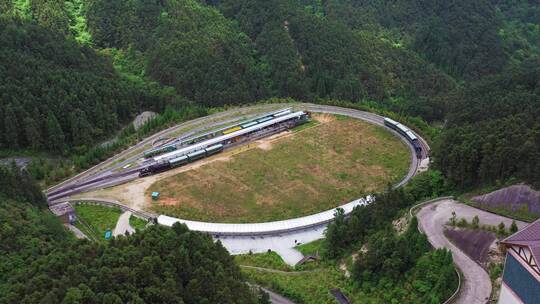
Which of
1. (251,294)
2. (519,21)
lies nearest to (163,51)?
(251,294)

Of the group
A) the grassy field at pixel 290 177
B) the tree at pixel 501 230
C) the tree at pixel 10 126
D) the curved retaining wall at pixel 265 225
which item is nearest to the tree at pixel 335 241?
the curved retaining wall at pixel 265 225

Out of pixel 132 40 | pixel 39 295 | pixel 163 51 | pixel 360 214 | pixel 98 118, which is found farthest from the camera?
pixel 132 40

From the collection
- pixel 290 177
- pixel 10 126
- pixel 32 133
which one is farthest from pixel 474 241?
pixel 10 126

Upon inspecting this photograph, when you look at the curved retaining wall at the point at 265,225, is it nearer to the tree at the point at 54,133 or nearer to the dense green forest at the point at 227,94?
the dense green forest at the point at 227,94

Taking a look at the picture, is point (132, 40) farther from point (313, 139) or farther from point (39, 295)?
point (39, 295)

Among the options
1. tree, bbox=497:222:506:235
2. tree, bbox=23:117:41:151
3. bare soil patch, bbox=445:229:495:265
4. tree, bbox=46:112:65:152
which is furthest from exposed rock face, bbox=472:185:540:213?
tree, bbox=23:117:41:151

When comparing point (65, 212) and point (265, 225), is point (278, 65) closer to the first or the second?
point (265, 225)
